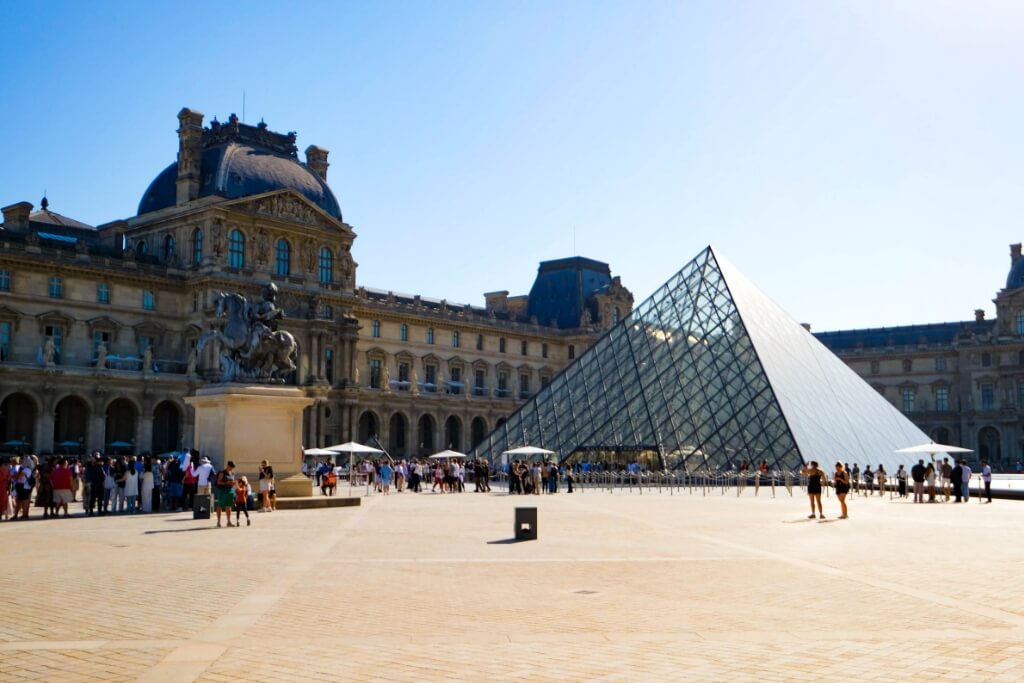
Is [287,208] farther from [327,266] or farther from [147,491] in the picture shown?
[147,491]

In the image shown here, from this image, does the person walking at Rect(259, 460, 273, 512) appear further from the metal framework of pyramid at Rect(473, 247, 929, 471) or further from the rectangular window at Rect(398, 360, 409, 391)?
the rectangular window at Rect(398, 360, 409, 391)

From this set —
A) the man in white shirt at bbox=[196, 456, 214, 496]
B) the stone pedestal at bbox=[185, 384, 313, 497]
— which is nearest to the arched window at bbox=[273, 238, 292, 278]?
the stone pedestal at bbox=[185, 384, 313, 497]

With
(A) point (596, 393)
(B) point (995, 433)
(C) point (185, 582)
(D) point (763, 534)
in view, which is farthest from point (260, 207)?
(B) point (995, 433)

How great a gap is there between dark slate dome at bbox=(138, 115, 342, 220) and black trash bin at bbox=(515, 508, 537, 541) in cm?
4203

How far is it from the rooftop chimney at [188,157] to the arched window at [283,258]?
188 inches

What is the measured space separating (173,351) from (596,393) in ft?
75.4

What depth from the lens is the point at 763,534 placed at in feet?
53.4

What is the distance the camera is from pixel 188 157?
182ft

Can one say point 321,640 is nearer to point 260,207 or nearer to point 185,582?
point 185,582

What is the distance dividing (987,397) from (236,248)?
2229 inches

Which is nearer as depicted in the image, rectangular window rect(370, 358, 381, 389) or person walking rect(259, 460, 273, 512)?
person walking rect(259, 460, 273, 512)

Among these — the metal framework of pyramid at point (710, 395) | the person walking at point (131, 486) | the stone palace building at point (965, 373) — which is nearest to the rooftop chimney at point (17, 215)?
the metal framework of pyramid at point (710, 395)

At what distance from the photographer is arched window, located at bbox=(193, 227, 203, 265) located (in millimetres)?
54000

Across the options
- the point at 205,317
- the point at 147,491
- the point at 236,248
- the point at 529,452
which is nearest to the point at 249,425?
the point at 147,491
